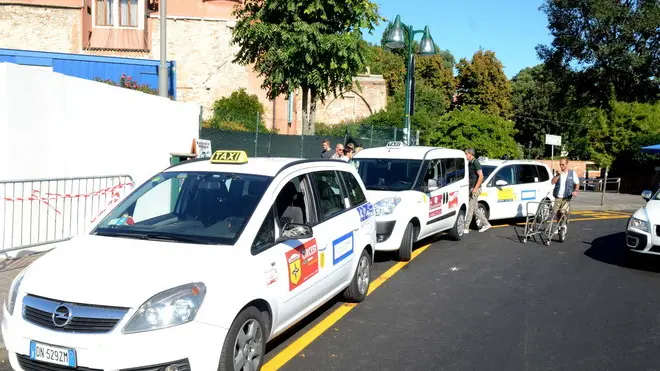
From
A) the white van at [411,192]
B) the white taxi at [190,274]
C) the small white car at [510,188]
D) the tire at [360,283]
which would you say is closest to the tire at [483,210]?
the small white car at [510,188]

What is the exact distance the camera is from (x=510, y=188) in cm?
1419

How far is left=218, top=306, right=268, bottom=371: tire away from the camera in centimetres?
402

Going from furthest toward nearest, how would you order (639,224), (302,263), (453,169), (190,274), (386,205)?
(453,169)
(386,205)
(639,224)
(302,263)
(190,274)

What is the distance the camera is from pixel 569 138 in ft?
150

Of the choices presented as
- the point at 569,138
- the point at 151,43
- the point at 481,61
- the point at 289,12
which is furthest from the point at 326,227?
the point at 481,61

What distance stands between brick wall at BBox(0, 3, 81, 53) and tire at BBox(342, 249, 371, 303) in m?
32.1

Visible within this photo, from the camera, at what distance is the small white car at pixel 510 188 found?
13875mm

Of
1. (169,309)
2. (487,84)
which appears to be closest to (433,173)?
(169,309)

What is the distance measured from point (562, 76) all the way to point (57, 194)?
37.3 metres

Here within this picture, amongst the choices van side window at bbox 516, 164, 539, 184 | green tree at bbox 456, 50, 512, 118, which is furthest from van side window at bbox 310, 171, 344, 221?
green tree at bbox 456, 50, 512, 118

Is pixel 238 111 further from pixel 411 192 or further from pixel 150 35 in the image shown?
pixel 411 192

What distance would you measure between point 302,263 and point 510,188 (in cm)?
1017

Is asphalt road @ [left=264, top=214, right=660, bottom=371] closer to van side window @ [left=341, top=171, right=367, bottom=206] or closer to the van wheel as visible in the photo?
the van wheel

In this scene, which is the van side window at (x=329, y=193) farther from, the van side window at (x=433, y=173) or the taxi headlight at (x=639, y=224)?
the taxi headlight at (x=639, y=224)
